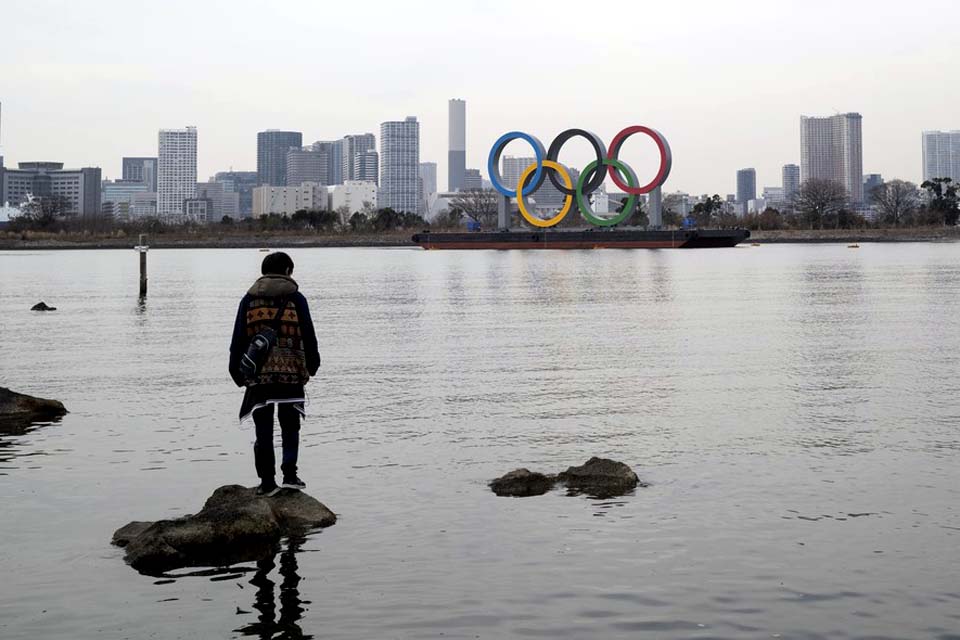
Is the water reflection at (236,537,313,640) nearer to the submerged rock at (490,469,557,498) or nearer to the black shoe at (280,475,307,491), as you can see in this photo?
the black shoe at (280,475,307,491)

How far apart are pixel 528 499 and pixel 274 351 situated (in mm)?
2613

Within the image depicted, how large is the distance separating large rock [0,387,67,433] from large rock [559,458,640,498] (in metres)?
7.30

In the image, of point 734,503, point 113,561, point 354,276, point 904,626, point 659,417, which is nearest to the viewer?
point 904,626

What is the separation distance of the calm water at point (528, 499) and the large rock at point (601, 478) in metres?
0.27

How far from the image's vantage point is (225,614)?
7.67 meters

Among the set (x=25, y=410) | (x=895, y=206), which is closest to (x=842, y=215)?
(x=895, y=206)

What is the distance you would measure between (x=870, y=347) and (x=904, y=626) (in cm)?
1780

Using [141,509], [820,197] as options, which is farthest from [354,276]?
[820,197]

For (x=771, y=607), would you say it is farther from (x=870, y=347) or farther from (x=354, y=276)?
(x=354, y=276)

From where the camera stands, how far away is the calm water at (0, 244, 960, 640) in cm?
770

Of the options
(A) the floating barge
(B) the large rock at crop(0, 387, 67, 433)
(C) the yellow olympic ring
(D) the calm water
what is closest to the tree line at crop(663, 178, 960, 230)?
(A) the floating barge

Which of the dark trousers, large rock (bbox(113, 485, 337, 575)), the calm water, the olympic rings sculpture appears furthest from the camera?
the olympic rings sculpture

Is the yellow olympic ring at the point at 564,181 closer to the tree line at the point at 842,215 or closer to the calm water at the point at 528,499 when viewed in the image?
the tree line at the point at 842,215

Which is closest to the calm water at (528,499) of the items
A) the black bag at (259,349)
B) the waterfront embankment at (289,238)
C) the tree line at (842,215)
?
the black bag at (259,349)
